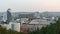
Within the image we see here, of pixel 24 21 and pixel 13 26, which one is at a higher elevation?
pixel 24 21

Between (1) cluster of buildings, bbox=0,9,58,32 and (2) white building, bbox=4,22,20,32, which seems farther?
(2) white building, bbox=4,22,20,32

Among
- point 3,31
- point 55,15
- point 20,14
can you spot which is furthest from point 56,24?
point 3,31

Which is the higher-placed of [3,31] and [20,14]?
[20,14]

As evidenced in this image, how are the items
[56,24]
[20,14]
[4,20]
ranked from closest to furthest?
1. [56,24]
2. [20,14]
3. [4,20]

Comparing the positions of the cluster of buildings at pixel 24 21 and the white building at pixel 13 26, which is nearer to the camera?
the cluster of buildings at pixel 24 21

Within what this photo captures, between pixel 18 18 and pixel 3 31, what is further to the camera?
pixel 18 18

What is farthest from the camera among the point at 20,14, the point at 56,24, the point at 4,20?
the point at 4,20

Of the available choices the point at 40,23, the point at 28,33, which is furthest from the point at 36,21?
the point at 28,33

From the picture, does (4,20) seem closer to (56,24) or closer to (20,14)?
(20,14)
